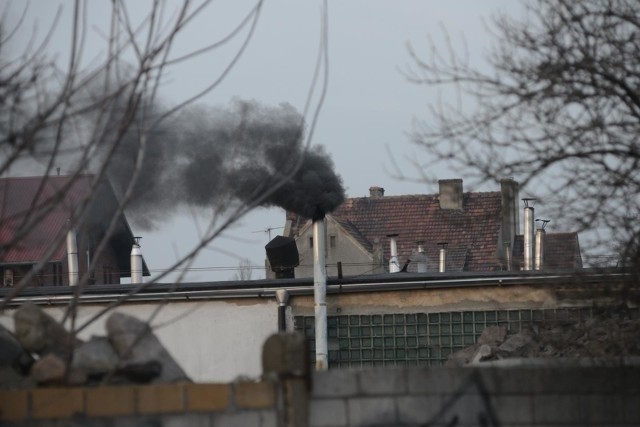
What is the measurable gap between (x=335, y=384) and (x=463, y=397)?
755 millimetres

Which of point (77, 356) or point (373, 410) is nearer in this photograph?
point (373, 410)

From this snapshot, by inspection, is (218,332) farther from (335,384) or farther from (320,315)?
(335,384)

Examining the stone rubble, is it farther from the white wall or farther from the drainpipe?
the white wall

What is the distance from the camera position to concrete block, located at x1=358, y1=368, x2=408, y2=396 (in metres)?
6.37

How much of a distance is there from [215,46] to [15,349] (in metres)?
2.18

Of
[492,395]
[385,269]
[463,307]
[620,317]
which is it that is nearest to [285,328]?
[463,307]

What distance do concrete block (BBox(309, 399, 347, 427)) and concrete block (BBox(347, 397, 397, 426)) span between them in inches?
2.2

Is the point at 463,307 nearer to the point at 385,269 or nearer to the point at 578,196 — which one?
the point at 578,196

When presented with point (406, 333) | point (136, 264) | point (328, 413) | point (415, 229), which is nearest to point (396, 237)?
point (415, 229)

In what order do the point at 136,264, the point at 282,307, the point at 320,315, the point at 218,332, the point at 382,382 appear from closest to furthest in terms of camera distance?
the point at 382,382, the point at 320,315, the point at 282,307, the point at 218,332, the point at 136,264

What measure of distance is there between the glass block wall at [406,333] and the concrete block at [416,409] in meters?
11.4

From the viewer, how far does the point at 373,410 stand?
6.37 meters

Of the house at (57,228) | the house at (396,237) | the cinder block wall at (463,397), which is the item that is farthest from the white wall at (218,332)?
the house at (396,237)

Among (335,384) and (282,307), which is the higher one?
(335,384)
